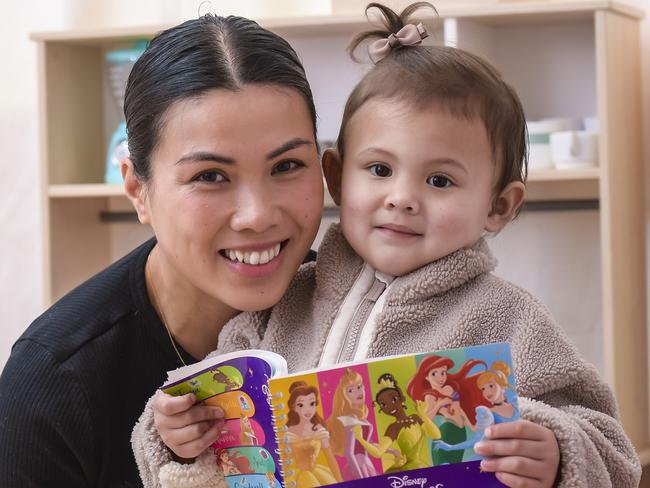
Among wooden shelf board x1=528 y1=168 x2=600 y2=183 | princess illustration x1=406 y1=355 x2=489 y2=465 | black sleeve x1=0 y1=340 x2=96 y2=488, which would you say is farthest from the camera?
wooden shelf board x1=528 y1=168 x2=600 y2=183

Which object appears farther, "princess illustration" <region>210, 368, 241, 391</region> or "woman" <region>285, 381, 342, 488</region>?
"princess illustration" <region>210, 368, 241, 391</region>

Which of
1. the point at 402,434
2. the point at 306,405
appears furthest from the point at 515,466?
the point at 306,405

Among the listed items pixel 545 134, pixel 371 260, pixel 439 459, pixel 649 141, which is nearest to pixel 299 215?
pixel 371 260

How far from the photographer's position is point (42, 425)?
1.42 metres

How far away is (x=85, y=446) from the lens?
1.44 meters

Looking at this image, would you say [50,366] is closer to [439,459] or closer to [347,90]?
[439,459]

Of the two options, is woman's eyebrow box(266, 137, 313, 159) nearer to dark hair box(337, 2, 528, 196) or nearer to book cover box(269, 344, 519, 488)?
dark hair box(337, 2, 528, 196)

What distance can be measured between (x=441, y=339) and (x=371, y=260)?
13cm

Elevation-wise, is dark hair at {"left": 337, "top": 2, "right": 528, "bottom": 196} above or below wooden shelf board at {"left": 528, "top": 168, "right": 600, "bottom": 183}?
above

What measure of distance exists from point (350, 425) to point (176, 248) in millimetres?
404

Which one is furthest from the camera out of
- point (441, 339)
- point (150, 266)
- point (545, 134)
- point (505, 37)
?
point (505, 37)

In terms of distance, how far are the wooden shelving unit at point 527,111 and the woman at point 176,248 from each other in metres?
0.93

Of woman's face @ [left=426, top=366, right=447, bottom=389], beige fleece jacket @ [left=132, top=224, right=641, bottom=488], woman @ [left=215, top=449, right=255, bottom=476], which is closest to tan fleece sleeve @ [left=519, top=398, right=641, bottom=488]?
beige fleece jacket @ [left=132, top=224, right=641, bottom=488]

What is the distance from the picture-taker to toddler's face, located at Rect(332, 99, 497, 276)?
47.3 inches
